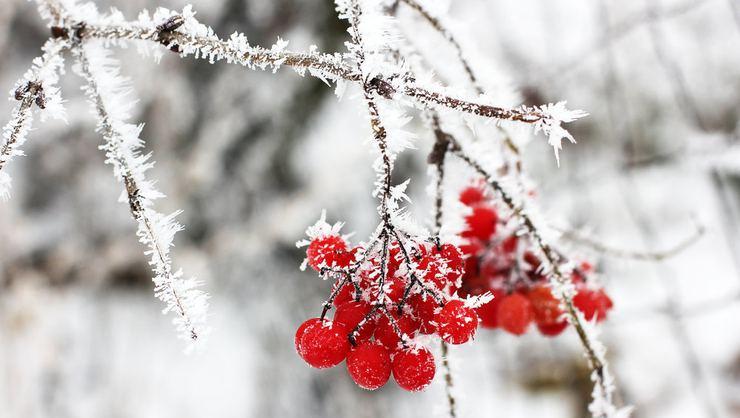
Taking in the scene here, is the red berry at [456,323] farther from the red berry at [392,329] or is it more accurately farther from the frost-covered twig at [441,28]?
the frost-covered twig at [441,28]

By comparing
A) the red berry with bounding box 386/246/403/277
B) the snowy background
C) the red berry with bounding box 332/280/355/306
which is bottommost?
the red berry with bounding box 332/280/355/306

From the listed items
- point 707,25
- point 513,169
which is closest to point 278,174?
point 513,169

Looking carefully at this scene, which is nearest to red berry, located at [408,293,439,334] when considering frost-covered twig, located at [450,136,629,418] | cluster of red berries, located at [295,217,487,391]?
cluster of red berries, located at [295,217,487,391]

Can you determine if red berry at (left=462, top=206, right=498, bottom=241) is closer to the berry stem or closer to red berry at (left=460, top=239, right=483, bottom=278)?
red berry at (left=460, top=239, right=483, bottom=278)

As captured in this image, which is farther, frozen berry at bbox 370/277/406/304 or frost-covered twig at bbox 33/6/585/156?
frozen berry at bbox 370/277/406/304

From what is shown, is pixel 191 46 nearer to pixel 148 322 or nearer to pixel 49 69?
pixel 49 69

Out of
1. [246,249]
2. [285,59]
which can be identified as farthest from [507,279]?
[246,249]
